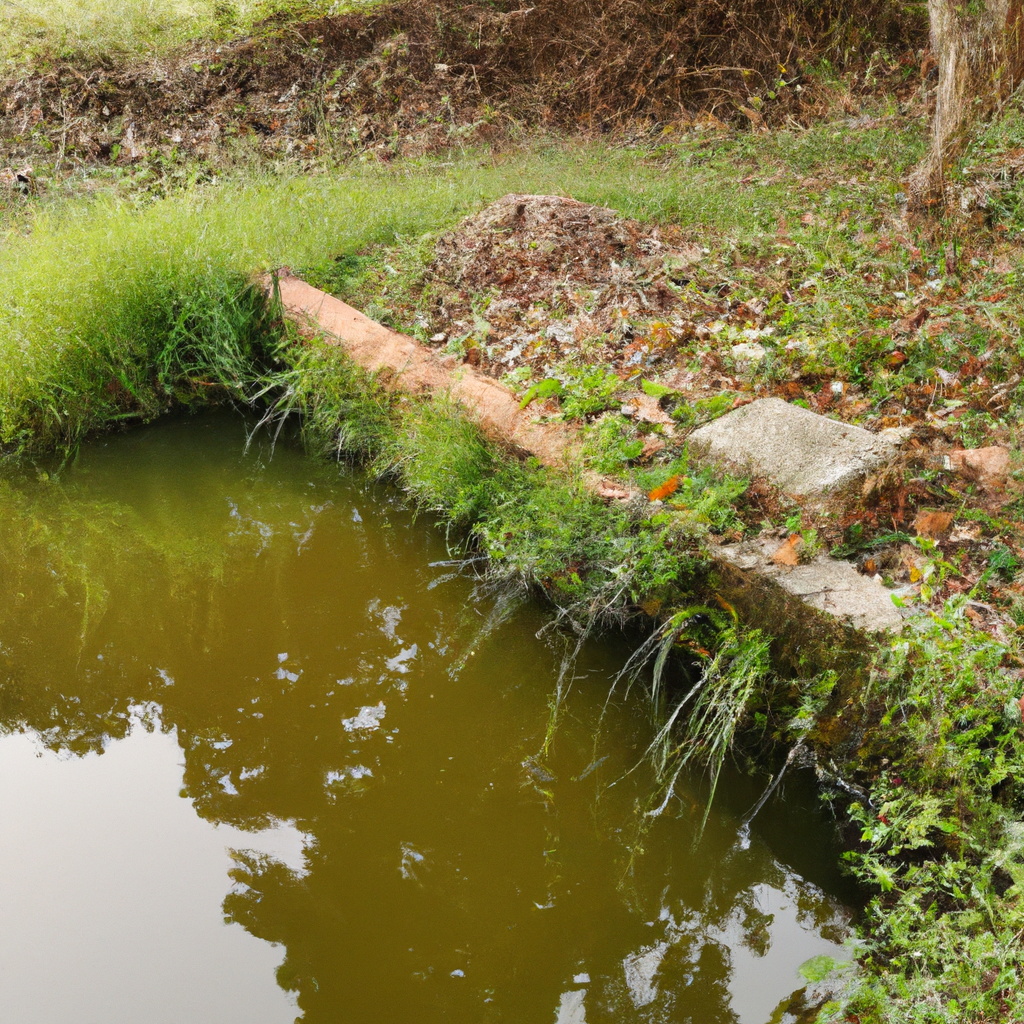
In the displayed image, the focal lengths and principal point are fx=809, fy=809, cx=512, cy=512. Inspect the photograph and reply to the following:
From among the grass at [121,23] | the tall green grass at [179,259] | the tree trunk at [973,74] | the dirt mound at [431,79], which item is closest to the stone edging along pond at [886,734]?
the tree trunk at [973,74]

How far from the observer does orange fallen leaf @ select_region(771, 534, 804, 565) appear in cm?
292

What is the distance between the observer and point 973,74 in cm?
496

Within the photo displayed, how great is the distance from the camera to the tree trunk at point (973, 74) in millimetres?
4883

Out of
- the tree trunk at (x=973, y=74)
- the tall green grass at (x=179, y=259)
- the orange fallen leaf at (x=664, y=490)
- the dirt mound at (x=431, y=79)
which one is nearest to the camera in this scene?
the orange fallen leaf at (x=664, y=490)

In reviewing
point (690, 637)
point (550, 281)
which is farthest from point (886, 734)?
point (550, 281)

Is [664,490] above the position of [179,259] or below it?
below

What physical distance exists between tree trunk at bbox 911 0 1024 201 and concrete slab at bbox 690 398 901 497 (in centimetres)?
247

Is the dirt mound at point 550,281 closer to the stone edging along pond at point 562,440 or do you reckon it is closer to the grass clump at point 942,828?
the stone edging along pond at point 562,440

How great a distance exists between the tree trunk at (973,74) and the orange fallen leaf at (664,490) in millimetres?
2977

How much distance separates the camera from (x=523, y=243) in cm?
523

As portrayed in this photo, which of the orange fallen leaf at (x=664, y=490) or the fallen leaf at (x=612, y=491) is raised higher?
the orange fallen leaf at (x=664, y=490)

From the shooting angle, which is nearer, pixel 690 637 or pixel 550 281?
pixel 690 637

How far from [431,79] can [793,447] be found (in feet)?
27.1

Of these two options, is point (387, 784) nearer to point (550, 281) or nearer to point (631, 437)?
point (631, 437)
